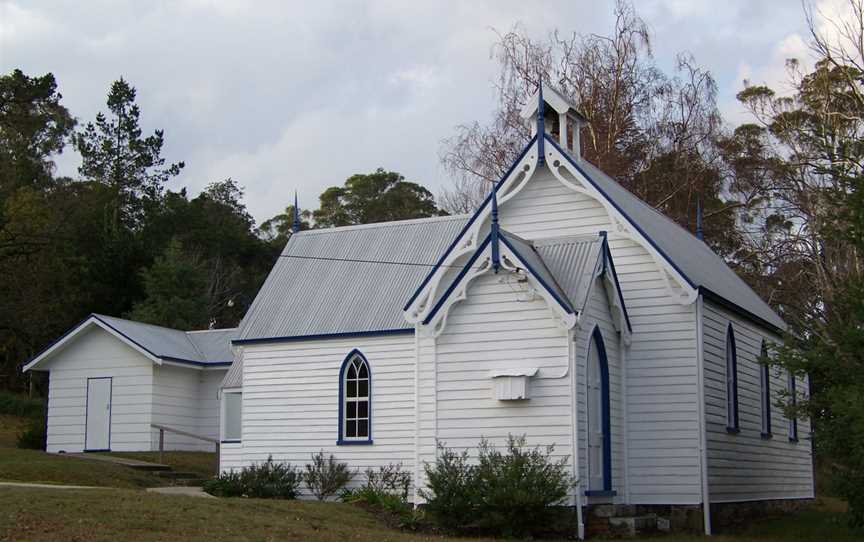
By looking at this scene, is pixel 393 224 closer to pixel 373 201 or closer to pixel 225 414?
pixel 225 414

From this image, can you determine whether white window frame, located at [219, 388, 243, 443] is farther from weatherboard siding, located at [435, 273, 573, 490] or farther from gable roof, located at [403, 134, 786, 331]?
weatherboard siding, located at [435, 273, 573, 490]

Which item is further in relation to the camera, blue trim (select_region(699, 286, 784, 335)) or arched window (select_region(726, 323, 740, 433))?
arched window (select_region(726, 323, 740, 433))

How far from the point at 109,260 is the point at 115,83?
22.8m

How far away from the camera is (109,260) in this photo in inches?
2234

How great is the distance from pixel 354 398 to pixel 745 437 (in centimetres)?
949

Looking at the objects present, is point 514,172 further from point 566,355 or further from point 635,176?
point 635,176

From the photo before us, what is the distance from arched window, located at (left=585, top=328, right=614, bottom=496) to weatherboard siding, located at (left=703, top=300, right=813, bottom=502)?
2.70m

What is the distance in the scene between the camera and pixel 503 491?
62.9 feet

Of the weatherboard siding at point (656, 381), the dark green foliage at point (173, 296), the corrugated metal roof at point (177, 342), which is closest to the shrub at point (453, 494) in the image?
the weatherboard siding at point (656, 381)

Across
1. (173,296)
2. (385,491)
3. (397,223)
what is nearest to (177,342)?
(397,223)

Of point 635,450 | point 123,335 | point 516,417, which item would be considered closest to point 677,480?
point 635,450

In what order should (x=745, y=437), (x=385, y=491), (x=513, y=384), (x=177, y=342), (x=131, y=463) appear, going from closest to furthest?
1. (x=513, y=384)
2. (x=385, y=491)
3. (x=745, y=437)
4. (x=131, y=463)
5. (x=177, y=342)

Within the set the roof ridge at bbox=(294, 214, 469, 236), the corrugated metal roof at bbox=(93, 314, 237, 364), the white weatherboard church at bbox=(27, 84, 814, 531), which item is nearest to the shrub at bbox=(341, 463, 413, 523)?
the white weatherboard church at bbox=(27, 84, 814, 531)

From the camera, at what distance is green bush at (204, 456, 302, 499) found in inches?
1028
